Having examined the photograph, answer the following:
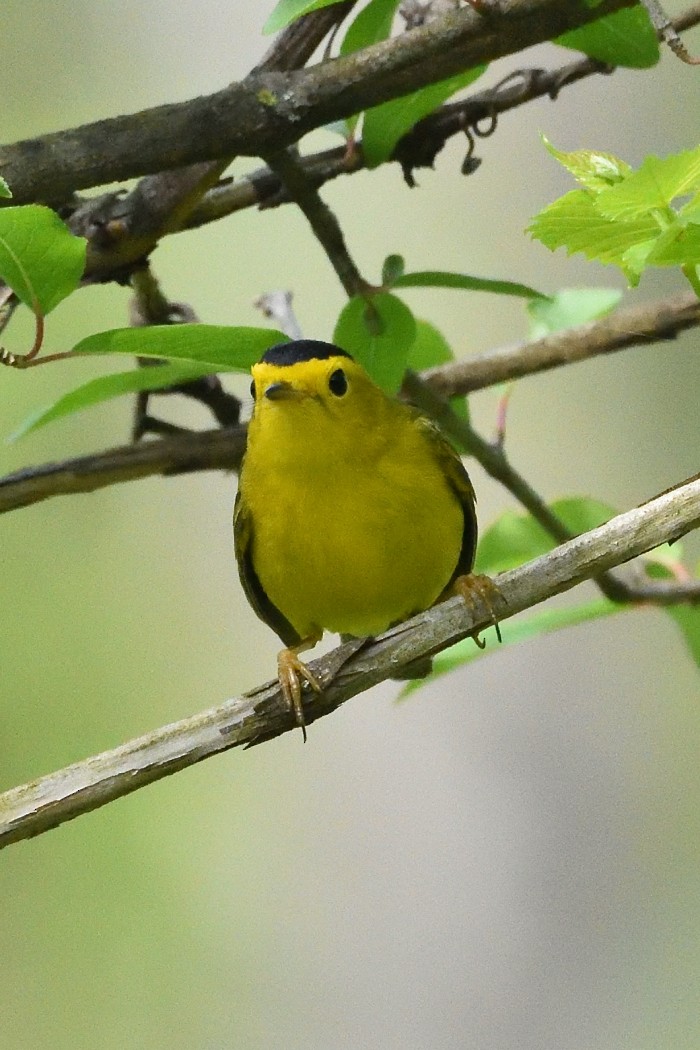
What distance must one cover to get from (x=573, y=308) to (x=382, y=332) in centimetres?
54

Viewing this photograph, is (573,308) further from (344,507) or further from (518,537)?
(344,507)

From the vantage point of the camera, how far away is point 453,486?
170 cm

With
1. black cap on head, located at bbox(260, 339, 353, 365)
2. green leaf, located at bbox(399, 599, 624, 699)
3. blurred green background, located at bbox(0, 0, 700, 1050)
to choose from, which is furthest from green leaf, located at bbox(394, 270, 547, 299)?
blurred green background, located at bbox(0, 0, 700, 1050)

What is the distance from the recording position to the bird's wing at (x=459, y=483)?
1.70 meters

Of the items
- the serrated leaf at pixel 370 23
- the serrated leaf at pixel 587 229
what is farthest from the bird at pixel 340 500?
the serrated leaf at pixel 587 229

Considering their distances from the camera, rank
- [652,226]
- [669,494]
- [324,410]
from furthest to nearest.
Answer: [324,410]
[669,494]
[652,226]

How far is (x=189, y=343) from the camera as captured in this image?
1.03 metres

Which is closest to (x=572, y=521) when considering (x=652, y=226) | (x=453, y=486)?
(x=453, y=486)

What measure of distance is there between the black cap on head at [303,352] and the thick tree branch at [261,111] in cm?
29

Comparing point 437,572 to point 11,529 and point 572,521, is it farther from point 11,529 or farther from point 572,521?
point 11,529

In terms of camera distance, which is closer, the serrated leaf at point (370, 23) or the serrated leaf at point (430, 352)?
the serrated leaf at point (370, 23)

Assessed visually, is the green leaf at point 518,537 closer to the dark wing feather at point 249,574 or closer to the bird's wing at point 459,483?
the bird's wing at point 459,483

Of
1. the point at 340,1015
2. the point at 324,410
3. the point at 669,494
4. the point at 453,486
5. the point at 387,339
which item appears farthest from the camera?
the point at 340,1015

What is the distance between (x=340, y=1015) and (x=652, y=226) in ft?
8.41
